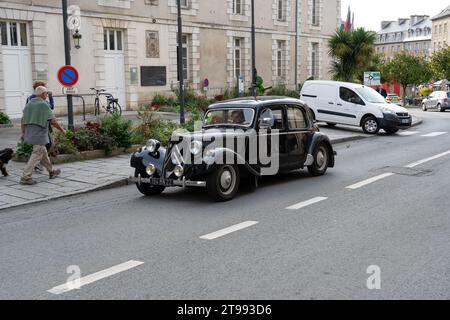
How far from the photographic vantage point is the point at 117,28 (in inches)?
954

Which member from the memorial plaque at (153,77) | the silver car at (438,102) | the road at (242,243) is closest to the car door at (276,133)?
the road at (242,243)

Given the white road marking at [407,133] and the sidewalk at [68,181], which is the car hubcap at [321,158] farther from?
the white road marking at [407,133]

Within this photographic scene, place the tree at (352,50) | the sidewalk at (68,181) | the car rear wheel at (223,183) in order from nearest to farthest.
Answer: the car rear wheel at (223,183) → the sidewalk at (68,181) → the tree at (352,50)

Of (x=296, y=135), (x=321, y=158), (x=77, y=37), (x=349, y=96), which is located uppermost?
(x=77, y=37)

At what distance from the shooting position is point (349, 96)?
68.1 ft

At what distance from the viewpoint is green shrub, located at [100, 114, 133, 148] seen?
13180mm

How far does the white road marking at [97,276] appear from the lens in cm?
474

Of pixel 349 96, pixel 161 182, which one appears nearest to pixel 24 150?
pixel 161 182

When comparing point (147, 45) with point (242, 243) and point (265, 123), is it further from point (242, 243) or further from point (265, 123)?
point (242, 243)

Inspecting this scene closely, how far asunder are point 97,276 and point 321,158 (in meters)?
6.52

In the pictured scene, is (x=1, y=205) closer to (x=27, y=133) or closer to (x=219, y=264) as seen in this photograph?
(x=27, y=133)

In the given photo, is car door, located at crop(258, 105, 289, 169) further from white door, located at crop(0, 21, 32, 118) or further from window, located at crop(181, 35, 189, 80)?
window, located at crop(181, 35, 189, 80)

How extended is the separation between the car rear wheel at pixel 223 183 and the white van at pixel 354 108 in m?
12.6

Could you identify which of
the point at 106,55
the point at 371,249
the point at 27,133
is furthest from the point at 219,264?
the point at 106,55
